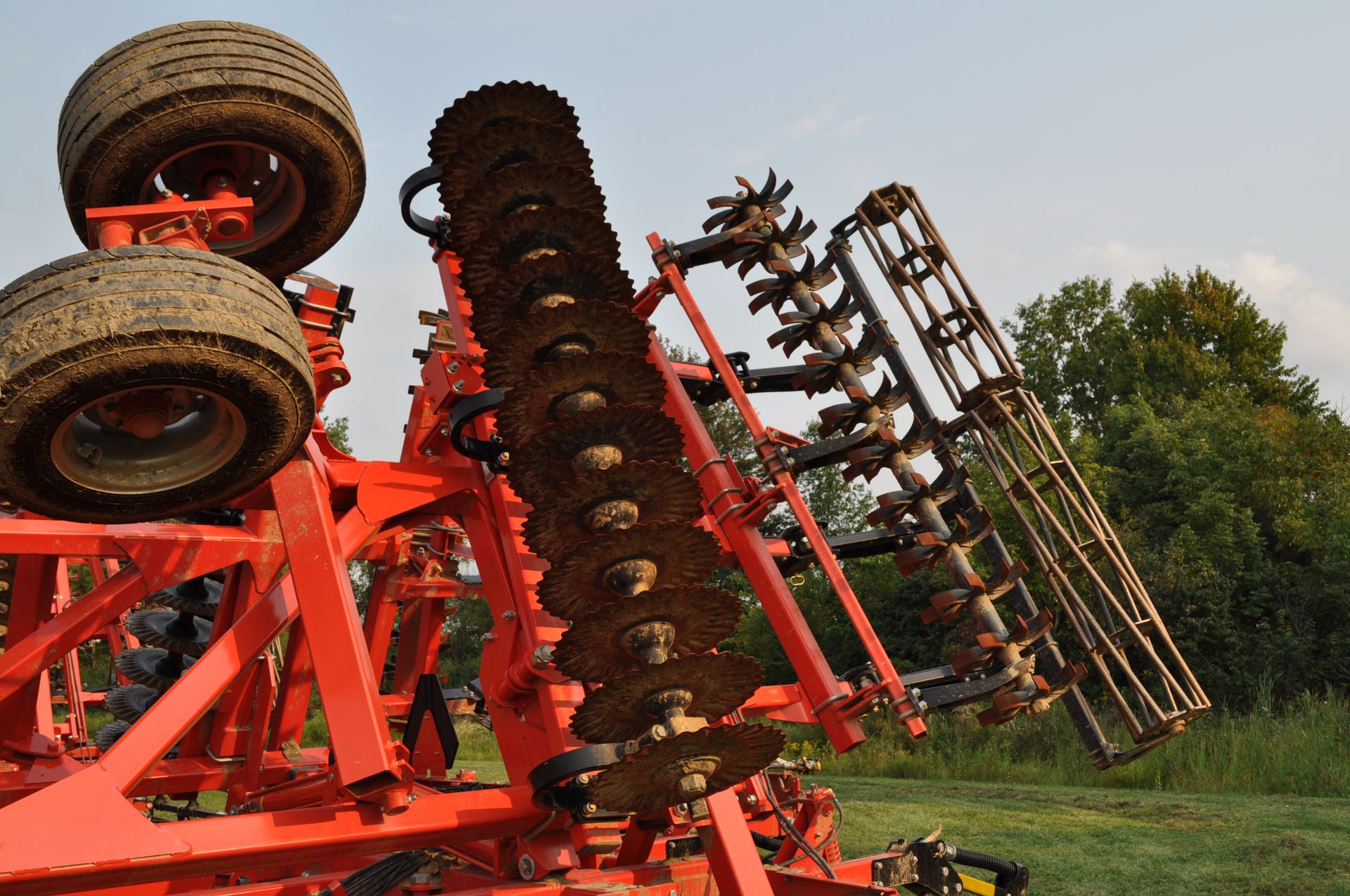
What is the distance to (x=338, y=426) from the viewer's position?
129 feet

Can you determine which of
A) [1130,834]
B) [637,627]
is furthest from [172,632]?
[1130,834]

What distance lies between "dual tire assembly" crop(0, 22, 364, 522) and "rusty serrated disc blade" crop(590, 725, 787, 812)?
1385 mm

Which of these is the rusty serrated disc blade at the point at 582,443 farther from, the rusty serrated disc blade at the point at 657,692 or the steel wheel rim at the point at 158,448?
the steel wheel rim at the point at 158,448

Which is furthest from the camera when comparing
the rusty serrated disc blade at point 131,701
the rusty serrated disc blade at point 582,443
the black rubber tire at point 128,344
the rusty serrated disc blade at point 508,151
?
the rusty serrated disc blade at point 131,701

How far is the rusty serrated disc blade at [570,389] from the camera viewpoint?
11.9 ft

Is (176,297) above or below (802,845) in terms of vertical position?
above

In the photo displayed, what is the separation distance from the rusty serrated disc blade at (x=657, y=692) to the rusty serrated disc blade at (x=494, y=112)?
2022mm

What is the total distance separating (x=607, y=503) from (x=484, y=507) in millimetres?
1271

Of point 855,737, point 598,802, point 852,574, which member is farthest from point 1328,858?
point 852,574

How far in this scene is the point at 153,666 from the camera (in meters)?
6.53

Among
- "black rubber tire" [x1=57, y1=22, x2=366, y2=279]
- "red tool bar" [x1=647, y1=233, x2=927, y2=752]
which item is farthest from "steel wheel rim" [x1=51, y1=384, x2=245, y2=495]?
"red tool bar" [x1=647, y1=233, x2=927, y2=752]

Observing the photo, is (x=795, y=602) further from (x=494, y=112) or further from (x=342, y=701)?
(x=494, y=112)

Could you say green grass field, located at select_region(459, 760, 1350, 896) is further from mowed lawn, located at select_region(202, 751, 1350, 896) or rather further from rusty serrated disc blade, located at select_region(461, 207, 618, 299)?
rusty serrated disc blade, located at select_region(461, 207, 618, 299)

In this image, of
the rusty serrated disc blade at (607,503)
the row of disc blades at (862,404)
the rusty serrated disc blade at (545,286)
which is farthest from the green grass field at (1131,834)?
the rusty serrated disc blade at (545,286)
